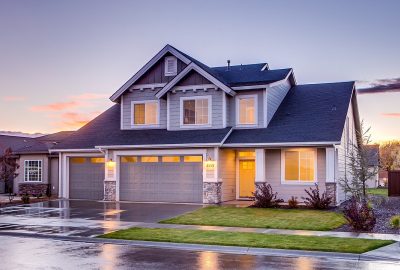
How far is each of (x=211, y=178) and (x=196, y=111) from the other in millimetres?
4541

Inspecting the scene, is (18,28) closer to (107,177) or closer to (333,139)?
(107,177)

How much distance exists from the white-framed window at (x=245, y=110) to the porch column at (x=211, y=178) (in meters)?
3.00

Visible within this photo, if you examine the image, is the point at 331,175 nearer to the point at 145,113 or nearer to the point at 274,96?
the point at 274,96

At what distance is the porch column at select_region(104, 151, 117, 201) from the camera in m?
28.6

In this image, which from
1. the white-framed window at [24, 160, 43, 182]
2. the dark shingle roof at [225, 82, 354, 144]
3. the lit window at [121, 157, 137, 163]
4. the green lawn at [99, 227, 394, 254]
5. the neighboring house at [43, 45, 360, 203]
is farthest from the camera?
the white-framed window at [24, 160, 43, 182]

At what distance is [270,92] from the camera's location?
90.7 ft

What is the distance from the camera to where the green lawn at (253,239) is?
13172mm

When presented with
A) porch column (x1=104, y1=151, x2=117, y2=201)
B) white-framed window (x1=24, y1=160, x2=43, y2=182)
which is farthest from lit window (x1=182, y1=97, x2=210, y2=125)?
white-framed window (x1=24, y1=160, x2=43, y2=182)

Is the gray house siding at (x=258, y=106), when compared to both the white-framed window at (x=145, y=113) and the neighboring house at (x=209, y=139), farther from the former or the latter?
the white-framed window at (x=145, y=113)

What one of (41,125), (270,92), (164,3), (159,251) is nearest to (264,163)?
(270,92)

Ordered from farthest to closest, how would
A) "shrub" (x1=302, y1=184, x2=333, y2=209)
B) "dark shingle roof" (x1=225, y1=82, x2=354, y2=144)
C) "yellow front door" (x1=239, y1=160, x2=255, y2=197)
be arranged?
"yellow front door" (x1=239, y1=160, x2=255, y2=197), "dark shingle roof" (x1=225, y1=82, x2=354, y2=144), "shrub" (x1=302, y1=184, x2=333, y2=209)

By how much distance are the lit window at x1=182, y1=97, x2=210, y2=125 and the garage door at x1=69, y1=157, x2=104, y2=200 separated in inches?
250

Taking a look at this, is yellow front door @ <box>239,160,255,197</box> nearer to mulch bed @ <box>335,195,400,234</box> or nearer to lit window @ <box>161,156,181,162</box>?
lit window @ <box>161,156,181,162</box>

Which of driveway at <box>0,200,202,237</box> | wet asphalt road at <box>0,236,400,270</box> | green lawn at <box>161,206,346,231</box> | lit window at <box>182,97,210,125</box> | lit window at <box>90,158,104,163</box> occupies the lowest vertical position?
driveway at <box>0,200,202,237</box>
